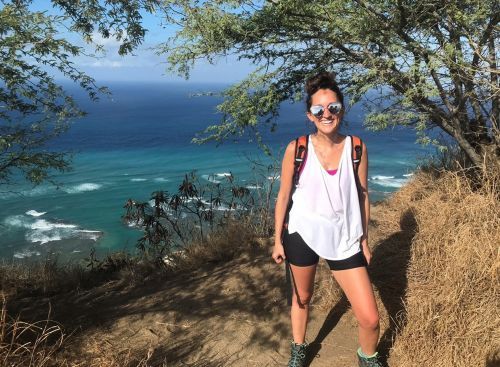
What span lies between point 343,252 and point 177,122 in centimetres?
7520

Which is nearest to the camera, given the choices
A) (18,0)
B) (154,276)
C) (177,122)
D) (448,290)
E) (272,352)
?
(448,290)

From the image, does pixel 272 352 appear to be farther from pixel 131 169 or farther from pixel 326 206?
pixel 131 169

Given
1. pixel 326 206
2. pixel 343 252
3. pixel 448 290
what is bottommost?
pixel 448 290

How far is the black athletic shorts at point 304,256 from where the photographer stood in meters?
2.93

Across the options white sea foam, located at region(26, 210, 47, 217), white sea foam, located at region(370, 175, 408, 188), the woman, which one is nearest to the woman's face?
the woman

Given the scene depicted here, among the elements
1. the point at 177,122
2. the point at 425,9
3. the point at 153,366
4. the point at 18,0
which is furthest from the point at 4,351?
the point at 177,122

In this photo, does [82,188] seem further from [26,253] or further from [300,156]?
[300,156]

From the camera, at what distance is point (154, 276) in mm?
6348

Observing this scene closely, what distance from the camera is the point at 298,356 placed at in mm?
3418

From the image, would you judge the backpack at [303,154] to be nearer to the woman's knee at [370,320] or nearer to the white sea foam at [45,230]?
the woman's knee at [370,320]

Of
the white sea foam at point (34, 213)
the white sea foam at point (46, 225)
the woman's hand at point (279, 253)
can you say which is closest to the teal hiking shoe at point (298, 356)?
the woman's hand at point (279, 253)

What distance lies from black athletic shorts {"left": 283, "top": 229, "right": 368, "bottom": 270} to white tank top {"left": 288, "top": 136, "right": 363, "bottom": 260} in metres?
0.05

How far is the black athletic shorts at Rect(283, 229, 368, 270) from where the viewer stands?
293 centimetres

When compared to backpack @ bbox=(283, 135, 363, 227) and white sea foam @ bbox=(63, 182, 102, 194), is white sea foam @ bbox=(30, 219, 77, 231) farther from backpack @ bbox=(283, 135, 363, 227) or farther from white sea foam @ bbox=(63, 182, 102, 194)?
backpack @ bbox=(283, 135, 363, 227)
